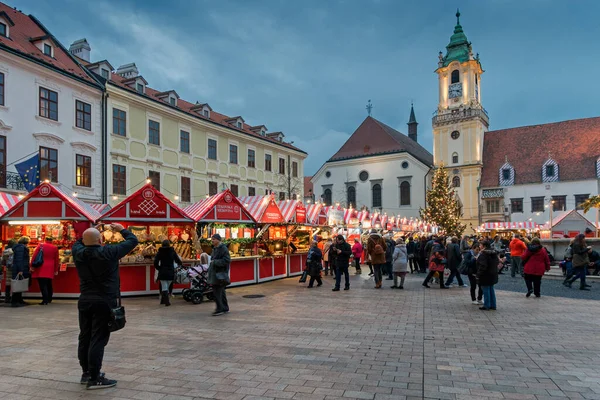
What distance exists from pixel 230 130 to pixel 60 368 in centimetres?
2807

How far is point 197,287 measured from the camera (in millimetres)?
11984

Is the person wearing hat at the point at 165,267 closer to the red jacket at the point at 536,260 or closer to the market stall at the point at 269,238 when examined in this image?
the market stall at the point at 269,238

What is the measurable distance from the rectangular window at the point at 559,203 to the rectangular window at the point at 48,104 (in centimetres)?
4798

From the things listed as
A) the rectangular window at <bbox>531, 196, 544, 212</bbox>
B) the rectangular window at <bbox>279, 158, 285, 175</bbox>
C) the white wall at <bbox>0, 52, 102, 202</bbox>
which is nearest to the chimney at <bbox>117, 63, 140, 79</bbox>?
the white wall at <bbox>0, 52, 102, 202</bbox>

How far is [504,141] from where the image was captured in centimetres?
5728

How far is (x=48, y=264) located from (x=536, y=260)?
12587mm

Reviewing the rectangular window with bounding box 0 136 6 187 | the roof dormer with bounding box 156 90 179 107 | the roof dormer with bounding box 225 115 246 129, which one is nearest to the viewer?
the rectangular window with bounding box 0 136 6 187

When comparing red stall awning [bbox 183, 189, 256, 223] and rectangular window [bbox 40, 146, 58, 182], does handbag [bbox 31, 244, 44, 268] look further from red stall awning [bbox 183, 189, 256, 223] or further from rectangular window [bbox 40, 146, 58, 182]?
rectangular window [bbox 40, 146, 58, 182]

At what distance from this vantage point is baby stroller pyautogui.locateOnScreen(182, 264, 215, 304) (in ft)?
38.9

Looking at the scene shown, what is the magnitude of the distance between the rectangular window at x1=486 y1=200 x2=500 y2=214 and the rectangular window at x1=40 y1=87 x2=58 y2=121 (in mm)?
46256

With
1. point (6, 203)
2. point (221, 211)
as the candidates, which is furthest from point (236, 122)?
point (6, 203)

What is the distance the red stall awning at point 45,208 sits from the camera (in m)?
13.1

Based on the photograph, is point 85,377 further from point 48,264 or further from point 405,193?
point 405,193

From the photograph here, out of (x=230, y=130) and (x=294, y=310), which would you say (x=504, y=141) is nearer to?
(x=230, y=130)
